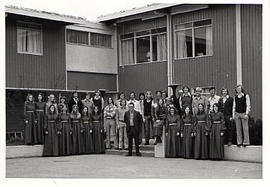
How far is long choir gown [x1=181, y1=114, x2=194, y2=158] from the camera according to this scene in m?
15.1

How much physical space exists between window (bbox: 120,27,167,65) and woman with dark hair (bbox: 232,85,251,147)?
26.9 ft

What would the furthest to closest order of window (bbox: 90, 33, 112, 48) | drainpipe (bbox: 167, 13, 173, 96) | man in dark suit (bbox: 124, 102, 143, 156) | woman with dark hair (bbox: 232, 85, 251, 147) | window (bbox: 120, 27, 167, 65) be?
window (bbox: 90, 33, 112, 48) < window (bbox: 120, 27, 167, 65) < drainpipe (bbox: 167, 13, 173, 96) < man in dark suit (bbox: 124, 102, 143, 156) < woman with dark hair (bbox: 232, 85, 251, 147)

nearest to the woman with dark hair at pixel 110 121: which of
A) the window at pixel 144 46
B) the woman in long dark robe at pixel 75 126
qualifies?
the woman in long dark robe at pixel 75 126

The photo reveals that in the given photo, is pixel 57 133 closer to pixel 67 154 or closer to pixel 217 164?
pixel 67 154

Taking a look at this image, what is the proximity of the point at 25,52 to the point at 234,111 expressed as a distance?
1045 centimetres

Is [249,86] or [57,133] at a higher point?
[249,86]

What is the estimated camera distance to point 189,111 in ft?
50.0

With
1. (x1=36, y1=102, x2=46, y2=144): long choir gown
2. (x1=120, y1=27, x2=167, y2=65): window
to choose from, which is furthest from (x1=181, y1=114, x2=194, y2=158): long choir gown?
(x1=120, y1=27, x2=167, y2=65): window

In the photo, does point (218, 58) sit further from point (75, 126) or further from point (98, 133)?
point (75, 126)

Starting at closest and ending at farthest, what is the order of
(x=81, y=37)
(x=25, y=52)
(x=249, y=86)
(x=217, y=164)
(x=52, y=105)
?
1. (x=217, y=164)
2. (x=52, y=105)
3. (x=249, y=86)
4. (x=25, y=52)
5. (x=81, y=37)

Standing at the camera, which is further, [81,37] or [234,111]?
[81,37]

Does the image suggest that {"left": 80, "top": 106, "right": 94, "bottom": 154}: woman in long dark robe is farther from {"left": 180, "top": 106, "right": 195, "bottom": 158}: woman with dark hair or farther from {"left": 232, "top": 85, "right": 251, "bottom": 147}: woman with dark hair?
{"left": 232, "top": 85, "right": 251, "bottom": 147}: woman with dark hair

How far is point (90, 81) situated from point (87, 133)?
6.32 meters

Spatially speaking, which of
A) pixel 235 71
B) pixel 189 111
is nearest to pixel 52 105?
pixel 189 111
